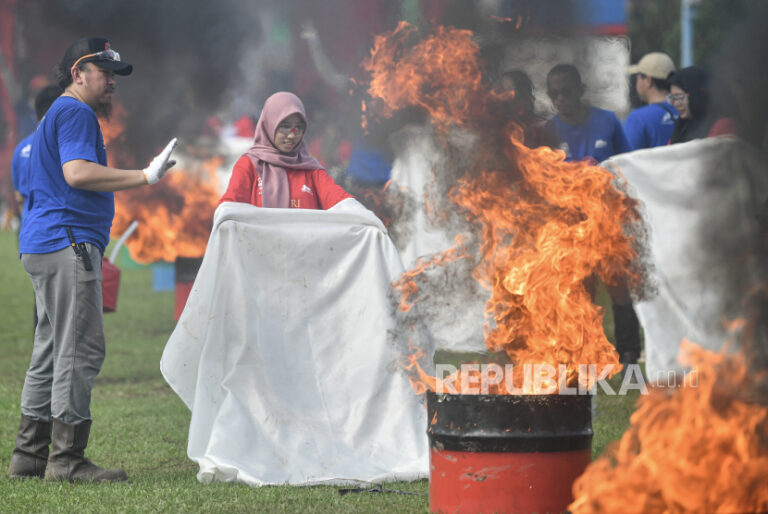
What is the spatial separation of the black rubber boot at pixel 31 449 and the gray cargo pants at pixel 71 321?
0.24 metres

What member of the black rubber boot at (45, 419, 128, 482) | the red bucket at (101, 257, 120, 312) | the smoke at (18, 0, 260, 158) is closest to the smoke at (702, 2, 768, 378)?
the black rubber boot at (45, 419, 128, 482)

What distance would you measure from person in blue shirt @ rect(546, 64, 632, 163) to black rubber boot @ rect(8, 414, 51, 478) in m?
3.54

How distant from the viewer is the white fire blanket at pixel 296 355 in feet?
20.7

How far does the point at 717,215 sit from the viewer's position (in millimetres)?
4234

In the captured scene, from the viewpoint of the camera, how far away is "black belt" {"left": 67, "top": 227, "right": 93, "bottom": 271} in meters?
6.01

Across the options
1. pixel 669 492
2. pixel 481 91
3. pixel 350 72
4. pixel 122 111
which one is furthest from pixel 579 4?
pixel 122 111

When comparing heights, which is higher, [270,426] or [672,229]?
[672,229]

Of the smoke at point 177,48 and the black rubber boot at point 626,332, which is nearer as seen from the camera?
the black rubber boot at point 626,332

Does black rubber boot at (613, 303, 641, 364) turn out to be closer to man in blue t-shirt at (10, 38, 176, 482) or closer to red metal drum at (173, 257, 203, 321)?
man in blue t-shirt at (10, 38, 176, 482)

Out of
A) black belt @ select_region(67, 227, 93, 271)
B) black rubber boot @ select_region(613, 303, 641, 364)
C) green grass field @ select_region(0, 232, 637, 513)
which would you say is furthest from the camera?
black rubber boot @ select_region(613, 303, 641, 364)

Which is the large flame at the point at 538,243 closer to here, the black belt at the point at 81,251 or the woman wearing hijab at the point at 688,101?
the black belt at the point at 81,251

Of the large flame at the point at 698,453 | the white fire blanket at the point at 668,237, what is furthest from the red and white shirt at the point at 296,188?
the large flame at the point at 698,453

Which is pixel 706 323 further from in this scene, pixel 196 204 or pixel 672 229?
pixel 196 204

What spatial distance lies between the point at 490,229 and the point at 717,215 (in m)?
1.52
